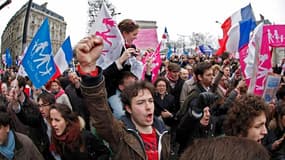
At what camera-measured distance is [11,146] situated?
→ 355 cm

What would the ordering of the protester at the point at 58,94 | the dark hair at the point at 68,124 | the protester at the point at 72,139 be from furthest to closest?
the protester at the point at 58,94
the dark hair at the point at 68,124
the protester at the point at 72,139

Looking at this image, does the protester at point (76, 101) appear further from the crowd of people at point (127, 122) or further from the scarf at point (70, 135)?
the scarf at point (70, 135)

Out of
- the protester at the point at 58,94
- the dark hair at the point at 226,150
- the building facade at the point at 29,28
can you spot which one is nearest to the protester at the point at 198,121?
the protester at the point at 58,94

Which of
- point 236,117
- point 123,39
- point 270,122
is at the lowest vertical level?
point 270,122

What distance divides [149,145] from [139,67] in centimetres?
180

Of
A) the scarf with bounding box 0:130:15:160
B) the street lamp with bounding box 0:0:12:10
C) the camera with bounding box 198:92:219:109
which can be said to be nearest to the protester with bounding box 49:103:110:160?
the scarf with bounding box 0:130:15:160

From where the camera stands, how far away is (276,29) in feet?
26.9

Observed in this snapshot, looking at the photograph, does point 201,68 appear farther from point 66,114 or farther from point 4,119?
point 4,119

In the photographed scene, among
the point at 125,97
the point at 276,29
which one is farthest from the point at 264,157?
the point at 276,29

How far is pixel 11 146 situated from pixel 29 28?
63.9 m

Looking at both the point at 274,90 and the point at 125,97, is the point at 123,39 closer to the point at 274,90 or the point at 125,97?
the point at 125,97

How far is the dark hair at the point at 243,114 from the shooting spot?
309 centimetres

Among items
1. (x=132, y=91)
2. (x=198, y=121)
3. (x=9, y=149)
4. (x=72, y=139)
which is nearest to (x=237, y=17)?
(x=198, y=121)

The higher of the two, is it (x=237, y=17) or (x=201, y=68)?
(x=237, y=17)
